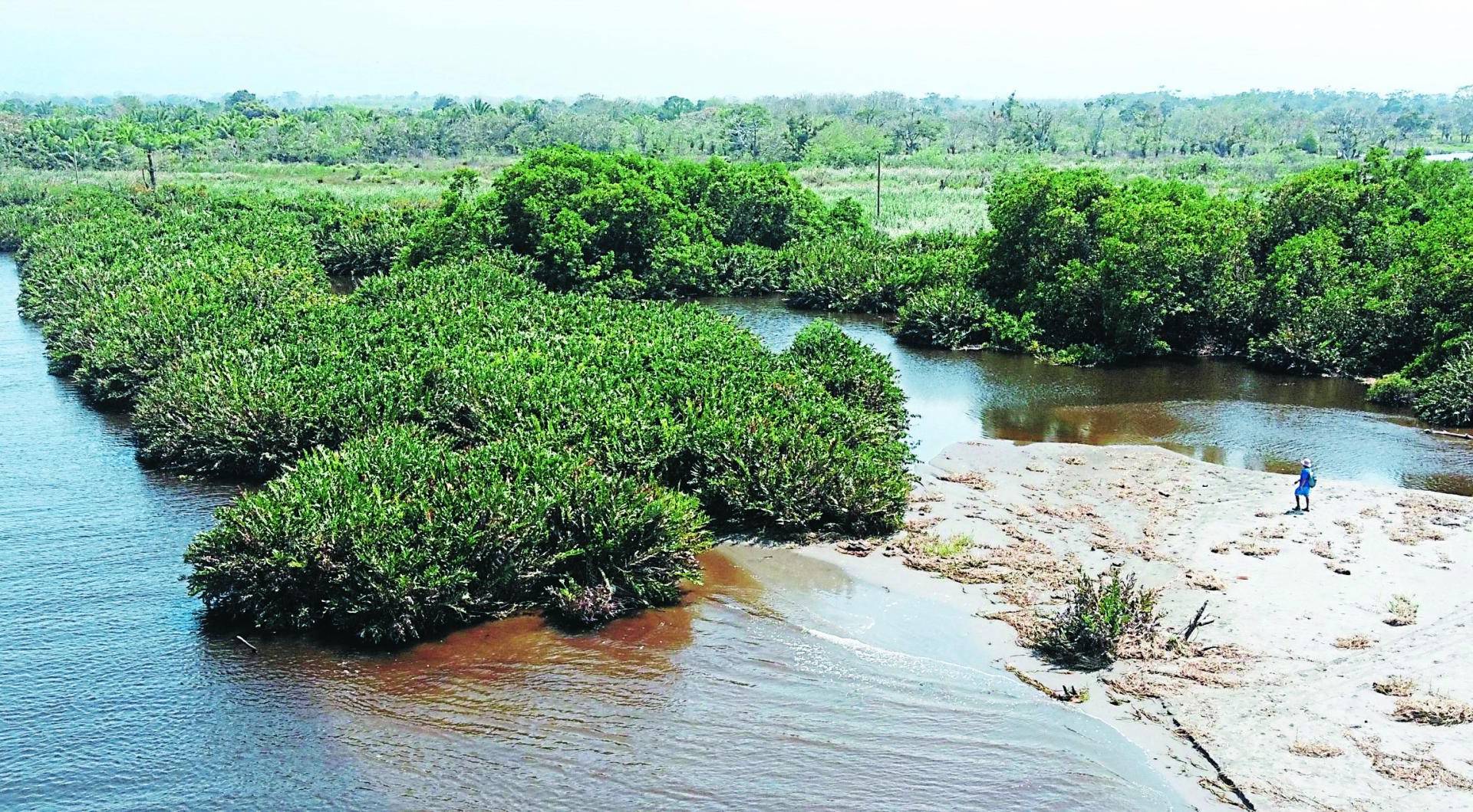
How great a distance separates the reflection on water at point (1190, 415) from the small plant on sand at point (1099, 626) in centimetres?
1129

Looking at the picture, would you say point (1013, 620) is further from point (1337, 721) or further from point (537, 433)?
point (537, 433)

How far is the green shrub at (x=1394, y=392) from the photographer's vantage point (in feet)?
113

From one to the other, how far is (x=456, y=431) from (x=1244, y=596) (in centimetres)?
1809

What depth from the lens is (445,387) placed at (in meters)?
28.6

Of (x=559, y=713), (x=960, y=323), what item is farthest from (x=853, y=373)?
(x=559, y=713)

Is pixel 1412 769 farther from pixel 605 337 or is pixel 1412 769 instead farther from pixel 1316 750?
pixel 605 337

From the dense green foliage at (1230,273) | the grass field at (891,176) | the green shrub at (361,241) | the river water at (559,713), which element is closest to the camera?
the river water at (559,713)

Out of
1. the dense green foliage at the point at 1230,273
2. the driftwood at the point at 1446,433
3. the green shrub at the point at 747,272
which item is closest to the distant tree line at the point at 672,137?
the green shrub at the point at 747,272

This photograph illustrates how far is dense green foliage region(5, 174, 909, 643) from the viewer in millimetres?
19812

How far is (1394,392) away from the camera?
3484cm

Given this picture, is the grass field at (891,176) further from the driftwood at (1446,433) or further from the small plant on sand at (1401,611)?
the small plant on sand at (1401,611)

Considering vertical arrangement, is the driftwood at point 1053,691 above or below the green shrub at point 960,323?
below

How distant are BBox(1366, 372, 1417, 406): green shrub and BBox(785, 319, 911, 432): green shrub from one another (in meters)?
15.5

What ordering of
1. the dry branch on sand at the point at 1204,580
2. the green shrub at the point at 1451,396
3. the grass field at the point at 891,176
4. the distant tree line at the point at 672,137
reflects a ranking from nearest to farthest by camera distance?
the dry branch on sand at the point at 1204,580 < the green shrub at the point at 1451,396 < the grass field at the point at 891,176 < the distant tree line at the point at 672,137
